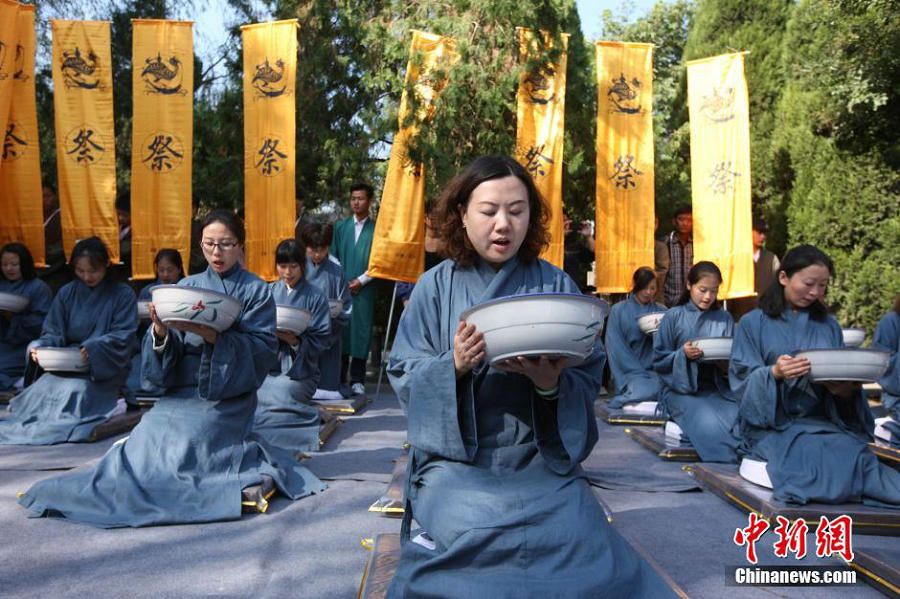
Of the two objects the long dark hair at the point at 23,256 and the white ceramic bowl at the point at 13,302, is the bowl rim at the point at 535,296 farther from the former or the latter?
the long dark hair at the point at 23,256

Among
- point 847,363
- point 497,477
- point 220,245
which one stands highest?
point 220,245

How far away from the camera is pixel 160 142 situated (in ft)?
28.8

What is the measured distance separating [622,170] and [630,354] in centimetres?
214

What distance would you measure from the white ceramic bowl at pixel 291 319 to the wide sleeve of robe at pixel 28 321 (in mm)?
3320

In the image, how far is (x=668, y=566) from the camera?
3.39 meters

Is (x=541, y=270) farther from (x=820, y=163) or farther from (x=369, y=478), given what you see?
(x=820, y=163)

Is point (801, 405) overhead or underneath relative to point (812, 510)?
overhead

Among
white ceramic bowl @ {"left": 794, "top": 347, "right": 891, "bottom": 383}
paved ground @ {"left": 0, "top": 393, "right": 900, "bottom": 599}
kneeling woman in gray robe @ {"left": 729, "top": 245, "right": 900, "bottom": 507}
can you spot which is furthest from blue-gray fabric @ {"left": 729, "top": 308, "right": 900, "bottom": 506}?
paved ground @ {"left": 0, "top": 393, "right": 900, "bottom": 599}

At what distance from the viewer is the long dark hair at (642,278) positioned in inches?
326

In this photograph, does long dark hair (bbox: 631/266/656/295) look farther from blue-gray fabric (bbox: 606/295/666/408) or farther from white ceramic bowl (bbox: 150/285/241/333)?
white ceramic bowl (bbox: 150/285/241/333)

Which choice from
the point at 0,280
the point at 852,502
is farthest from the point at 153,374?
the point at 0,280

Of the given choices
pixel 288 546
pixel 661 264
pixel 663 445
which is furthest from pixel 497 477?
pixel 661 264

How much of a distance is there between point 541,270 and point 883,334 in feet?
17.3

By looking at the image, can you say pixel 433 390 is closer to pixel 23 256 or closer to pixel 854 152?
pixel 23 256
